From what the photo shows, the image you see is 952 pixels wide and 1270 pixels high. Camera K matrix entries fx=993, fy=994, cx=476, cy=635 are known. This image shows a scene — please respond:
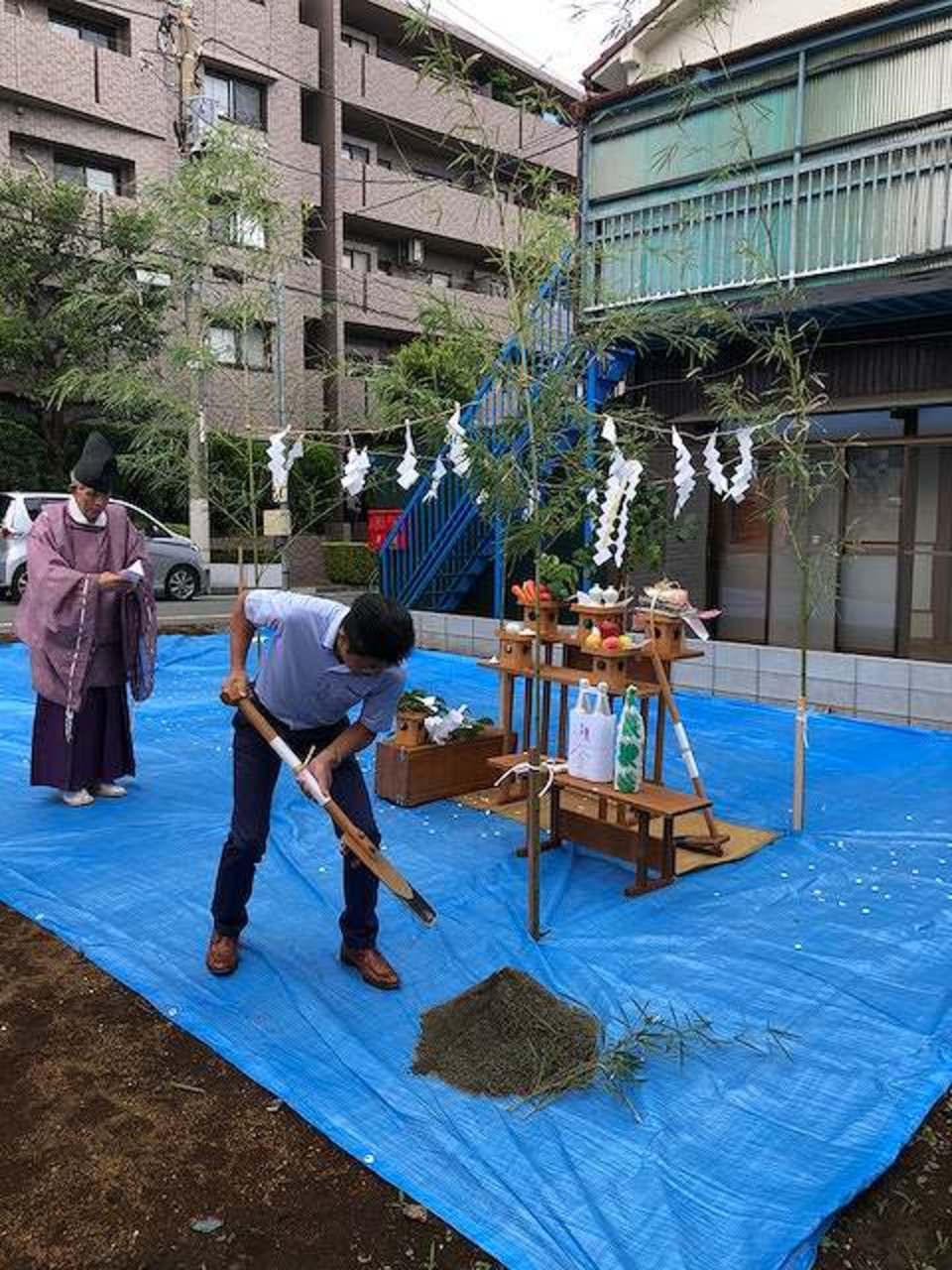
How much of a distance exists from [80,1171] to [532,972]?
1449mm

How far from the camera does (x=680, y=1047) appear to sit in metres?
2.74

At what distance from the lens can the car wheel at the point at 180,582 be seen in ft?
48.3

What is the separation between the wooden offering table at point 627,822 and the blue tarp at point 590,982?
0.35 ft

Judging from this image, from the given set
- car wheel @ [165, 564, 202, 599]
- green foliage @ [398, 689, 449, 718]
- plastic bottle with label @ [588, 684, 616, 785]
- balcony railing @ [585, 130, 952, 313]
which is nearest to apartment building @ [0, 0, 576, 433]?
car wheel @ [165, 564, 202, 599]

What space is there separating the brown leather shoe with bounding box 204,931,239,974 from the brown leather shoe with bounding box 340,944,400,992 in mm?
350

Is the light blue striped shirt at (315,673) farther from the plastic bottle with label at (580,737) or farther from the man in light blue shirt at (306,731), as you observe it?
the plastic bottle with label at (580,737)

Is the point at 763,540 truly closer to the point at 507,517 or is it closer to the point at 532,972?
the point at 507,517

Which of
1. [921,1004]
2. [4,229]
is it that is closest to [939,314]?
[921,1004]

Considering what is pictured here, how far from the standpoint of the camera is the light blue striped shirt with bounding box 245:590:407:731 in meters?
2.95

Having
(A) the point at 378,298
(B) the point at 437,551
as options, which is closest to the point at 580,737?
(B) the point at 437,551

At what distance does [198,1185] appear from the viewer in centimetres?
221

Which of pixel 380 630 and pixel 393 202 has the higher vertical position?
pixel 393 202

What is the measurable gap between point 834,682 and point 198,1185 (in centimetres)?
604

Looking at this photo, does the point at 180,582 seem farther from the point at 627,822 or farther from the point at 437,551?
the point at 627,822
